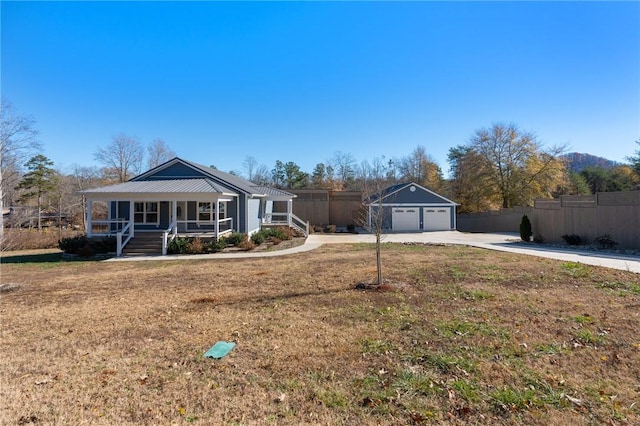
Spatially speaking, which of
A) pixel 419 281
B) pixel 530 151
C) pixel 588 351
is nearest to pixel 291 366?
pixel 588 351

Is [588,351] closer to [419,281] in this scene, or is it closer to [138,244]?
[419,281]

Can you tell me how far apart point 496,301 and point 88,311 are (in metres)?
7.95

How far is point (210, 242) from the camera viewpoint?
1578 centimetres

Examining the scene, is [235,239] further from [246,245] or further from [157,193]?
[157,193]

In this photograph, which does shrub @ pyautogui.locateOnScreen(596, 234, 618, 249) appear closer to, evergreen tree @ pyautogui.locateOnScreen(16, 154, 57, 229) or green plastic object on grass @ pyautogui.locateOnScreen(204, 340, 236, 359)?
green plastic object on grass @ pyautogui.locateOnScreen(204, 340, 236, 359)

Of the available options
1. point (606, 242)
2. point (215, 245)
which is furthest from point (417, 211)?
point (215, 245)

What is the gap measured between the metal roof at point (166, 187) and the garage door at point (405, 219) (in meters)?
14.4

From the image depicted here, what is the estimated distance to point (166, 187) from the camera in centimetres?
1705

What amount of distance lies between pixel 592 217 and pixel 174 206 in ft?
64.6

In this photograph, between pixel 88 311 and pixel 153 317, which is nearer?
pixel 153 317

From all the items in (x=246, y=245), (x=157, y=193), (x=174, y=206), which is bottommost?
(x=246, y=245)

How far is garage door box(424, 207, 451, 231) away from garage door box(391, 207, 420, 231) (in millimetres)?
753

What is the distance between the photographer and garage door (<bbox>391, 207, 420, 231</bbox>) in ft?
90.6

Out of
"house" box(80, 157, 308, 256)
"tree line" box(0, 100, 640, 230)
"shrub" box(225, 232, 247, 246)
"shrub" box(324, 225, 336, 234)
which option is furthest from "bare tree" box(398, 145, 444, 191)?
"shrub" box(225, 232, 247, 246)
